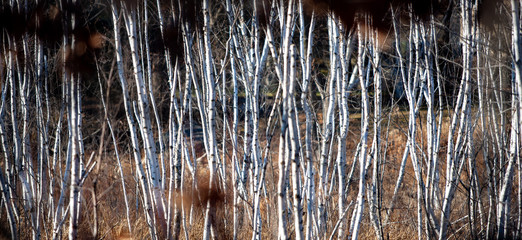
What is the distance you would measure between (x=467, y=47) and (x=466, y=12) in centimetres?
19

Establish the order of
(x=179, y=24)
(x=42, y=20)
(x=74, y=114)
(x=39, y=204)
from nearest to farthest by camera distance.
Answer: (x=74, y=114), (x=39, y=204), (x=179, y=24), (x=42, y=20)

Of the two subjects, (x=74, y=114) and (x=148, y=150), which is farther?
(x=148, y=150)

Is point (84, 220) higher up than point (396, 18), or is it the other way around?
point (396, 18)

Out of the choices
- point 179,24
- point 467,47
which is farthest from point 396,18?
point 179,24

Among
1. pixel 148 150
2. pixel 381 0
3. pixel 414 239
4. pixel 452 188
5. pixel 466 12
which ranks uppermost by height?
pixel 381 0

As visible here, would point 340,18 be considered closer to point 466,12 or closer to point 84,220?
point 466,12

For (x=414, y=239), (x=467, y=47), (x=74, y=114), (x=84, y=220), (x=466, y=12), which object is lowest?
(x=414, y=239)

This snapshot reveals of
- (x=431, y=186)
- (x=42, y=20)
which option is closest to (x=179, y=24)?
(x=42, y=20)

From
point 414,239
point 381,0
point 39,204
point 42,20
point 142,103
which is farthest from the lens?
point 414,239

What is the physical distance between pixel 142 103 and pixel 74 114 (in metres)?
0.38

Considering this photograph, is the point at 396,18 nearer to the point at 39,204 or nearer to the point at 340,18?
the point at 340,18

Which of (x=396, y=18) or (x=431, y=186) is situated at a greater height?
(x=396, y=18)

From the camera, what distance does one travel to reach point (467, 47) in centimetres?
221

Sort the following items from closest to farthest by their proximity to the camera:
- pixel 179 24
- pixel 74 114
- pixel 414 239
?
pixel 74 114 < pixel 179 24 < pixel 414 239
